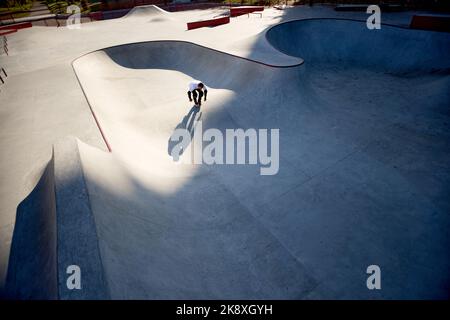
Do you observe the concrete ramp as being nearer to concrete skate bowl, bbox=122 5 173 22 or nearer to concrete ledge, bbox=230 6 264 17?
concrete skate bowl, bbox=122 5 173 22

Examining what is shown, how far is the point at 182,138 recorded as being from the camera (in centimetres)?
903

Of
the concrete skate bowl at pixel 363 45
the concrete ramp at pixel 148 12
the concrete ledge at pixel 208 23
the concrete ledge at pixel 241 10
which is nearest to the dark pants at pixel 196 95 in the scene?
the concrete skate bowl at pixel 363 45

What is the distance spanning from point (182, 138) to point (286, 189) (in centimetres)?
441

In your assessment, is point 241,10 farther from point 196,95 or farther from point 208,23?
point 196,95

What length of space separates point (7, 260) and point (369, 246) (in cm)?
778

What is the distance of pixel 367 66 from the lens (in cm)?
1413

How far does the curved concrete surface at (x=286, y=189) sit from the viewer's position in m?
4.71

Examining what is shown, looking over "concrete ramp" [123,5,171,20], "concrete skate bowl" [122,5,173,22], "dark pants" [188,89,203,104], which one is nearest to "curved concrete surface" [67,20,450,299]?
"dark pants" [188,89,203,104]

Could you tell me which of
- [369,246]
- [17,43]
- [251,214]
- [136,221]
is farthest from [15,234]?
[17,43]

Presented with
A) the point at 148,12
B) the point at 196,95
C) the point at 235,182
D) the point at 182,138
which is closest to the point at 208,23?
the point at 148,12

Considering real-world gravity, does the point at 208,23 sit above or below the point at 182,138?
above

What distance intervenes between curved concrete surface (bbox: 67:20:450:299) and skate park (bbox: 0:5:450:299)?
41 mm

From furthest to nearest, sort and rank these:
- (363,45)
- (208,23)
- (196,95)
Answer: (208,23), (363,45), (196,95)
